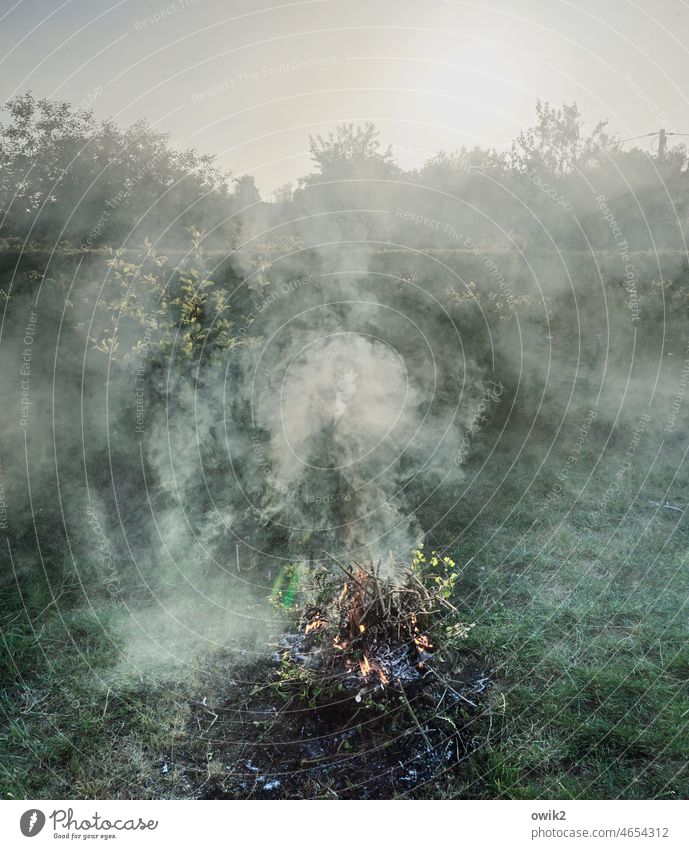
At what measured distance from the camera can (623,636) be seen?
4.05m

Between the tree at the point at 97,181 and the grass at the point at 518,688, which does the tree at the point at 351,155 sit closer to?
the tree at the point at 97,181

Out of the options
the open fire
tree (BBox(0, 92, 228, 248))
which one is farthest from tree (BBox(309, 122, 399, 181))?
the open fire

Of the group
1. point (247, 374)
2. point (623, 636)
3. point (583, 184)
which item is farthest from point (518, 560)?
point (583, 184)

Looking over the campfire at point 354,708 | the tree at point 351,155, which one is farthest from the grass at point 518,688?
the tree at point 351,155

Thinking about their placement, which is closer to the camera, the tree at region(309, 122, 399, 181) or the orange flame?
the orange flame

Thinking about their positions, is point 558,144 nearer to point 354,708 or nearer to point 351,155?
point 351,155

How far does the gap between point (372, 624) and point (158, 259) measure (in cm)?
411

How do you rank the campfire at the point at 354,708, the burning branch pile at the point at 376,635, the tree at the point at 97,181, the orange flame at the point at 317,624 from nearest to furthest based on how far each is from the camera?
the campfire at the point at 354,708 → the burning branch pile at the point at 376,635 → the orange flame at the point at 317,624 → the tree at the point at 97,181

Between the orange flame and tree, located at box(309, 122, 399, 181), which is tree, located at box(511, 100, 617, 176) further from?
the orange flame

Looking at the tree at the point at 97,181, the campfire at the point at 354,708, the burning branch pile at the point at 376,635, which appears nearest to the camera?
the campfire at the point at 354,708

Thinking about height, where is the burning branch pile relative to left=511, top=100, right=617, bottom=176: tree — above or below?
below

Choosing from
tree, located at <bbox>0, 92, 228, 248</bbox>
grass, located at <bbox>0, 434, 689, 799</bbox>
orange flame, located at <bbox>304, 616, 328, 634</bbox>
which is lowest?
grass, located at <bbox>0, 434, 689, 799</bbox>

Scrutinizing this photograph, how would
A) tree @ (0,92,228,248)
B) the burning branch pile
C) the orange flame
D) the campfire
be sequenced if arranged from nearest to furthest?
the campfire, the burning branch pile, the orange flame, tree @ (0,92,228,248)

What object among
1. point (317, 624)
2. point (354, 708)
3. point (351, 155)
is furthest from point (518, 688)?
point (351, 155)
